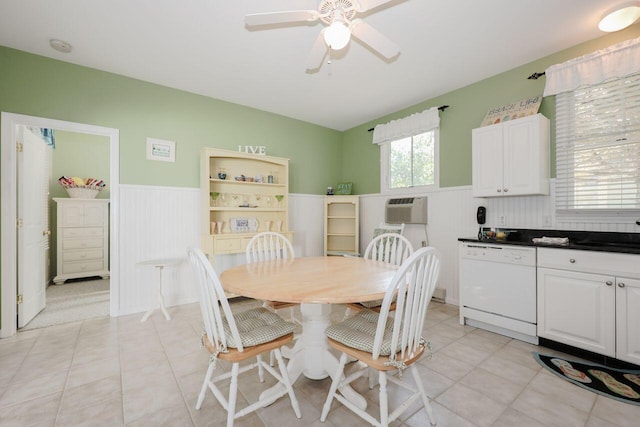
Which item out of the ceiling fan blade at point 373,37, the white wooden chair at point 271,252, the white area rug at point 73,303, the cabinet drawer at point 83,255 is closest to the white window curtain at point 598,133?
the ceiling fan blade at point 373,37

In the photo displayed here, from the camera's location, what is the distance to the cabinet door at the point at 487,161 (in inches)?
111

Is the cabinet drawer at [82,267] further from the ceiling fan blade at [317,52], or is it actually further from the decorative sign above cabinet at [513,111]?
the decorative sign above cabinet at [513,111]

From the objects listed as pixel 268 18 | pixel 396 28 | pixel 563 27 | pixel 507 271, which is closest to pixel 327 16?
pixel 268 18

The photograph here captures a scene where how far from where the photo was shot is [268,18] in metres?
1.70

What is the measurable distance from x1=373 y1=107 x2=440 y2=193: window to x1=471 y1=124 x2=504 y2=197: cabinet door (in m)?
0.72

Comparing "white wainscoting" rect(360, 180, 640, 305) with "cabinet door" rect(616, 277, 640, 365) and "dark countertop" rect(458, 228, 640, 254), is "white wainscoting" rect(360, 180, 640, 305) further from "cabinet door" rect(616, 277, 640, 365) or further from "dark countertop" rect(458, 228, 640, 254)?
"cabinet door" rect(616, 277, 640, 365)

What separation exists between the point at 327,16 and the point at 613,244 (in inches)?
114

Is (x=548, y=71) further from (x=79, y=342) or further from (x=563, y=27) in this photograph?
(x=79, y=342)

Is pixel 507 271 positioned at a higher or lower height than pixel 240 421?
higher

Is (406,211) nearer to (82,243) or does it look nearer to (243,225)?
(243,225)

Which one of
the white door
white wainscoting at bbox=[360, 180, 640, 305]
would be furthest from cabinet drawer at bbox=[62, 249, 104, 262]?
white wainscoting at bbox=[360, 180, 640, 305]

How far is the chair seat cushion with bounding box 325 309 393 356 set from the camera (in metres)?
1.36

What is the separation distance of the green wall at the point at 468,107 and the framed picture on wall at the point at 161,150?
2934 millimetres

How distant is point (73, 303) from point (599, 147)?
5976mm
